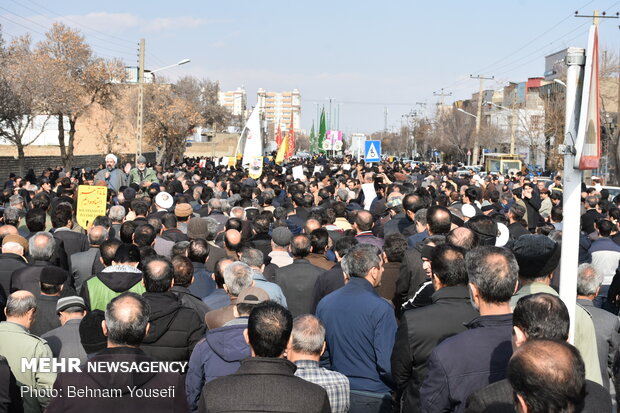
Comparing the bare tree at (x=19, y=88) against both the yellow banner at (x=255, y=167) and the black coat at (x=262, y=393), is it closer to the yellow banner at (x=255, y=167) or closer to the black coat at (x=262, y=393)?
the yellow banner at (x=255, y=167)

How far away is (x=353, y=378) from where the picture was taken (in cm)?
531

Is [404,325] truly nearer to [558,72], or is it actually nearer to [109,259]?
[109,259]

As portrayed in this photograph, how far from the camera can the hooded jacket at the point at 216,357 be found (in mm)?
4988

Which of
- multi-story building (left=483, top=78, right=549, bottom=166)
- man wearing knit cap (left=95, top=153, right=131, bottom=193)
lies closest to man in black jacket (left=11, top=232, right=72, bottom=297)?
man wearing knit cap (left=95, top=153, right=131, bottom=193)

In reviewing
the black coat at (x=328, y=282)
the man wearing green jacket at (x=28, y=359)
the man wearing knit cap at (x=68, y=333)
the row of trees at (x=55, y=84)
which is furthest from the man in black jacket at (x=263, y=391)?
the row of trees at (x=55, y=84)

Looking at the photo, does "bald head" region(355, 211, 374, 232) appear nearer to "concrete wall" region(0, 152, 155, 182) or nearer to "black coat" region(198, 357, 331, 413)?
"black coat" region(198, 357, 331, 413)

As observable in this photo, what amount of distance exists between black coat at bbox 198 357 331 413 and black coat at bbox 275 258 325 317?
3822 millimetres

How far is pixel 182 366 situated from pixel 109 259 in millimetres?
2485

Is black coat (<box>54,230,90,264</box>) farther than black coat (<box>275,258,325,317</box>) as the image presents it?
Yes

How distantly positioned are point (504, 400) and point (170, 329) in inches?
113

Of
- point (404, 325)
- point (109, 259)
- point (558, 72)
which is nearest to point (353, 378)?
point (404, 325)

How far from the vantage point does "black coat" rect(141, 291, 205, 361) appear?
5410mm

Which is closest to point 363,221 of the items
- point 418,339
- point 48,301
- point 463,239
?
point 463,239

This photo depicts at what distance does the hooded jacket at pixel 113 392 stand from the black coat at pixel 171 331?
1322mm
